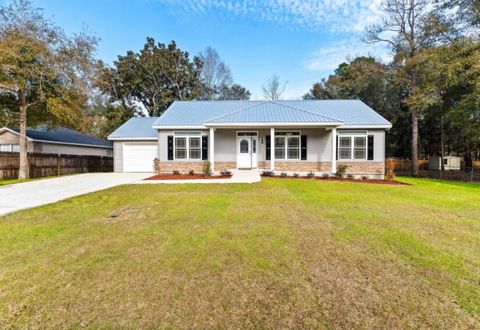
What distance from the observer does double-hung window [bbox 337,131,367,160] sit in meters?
14.4

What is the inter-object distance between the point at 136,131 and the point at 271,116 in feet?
33.0

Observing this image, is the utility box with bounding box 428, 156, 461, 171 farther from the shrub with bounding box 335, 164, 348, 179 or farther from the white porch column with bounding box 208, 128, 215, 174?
the white porch column with bounding box 208, 128, 215, 174

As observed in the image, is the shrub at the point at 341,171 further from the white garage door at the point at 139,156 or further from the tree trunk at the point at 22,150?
the tree trunk at the point at 22,150

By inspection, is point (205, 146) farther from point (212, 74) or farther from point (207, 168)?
point (212, 74)

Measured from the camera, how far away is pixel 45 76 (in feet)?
46.4

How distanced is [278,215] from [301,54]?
2255 cm

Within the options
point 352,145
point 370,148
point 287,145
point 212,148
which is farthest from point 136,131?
point 370,148

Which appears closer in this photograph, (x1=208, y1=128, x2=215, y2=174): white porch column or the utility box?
(x1=208, y1=128, x2=215, y2=174): white porch column

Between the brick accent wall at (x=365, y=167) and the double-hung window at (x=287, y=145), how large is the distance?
2.80 meters

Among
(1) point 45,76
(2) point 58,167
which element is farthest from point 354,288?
(2) point 58,167

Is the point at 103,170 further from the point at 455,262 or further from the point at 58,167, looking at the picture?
the point at 455,262

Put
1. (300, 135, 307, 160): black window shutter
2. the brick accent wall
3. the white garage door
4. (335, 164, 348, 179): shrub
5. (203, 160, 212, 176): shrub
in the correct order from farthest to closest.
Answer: the white garage door
(300, 135, 307, 160): black window shutter
the brick accent wall
(203, 160, 212, 176): shrub
(335, 164, 348, 179): shrub

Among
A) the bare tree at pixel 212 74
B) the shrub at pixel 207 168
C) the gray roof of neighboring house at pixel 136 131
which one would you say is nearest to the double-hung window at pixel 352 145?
the shrub at pixel 207 168

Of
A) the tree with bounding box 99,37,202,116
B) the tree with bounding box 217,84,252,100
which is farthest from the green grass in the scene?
the tree with bounding box 217,84,252,100
